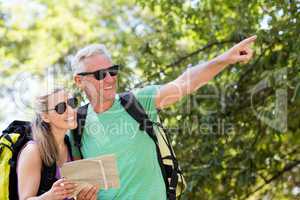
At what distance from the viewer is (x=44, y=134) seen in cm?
343

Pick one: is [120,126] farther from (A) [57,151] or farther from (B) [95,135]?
(A) [57,151]

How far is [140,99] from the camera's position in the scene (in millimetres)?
3566

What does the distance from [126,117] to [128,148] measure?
0.18 meters

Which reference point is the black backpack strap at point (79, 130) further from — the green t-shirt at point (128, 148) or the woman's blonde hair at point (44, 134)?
the woman's blonde hair at point (44, 134)

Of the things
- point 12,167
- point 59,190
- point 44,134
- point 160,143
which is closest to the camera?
point 59,190

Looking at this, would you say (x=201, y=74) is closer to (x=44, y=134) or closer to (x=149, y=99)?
(x=149, y=99)

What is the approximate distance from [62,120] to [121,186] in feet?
1.59

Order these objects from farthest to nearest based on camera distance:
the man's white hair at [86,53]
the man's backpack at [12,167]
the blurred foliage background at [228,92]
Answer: the blurred foliage background at [228,92], the man's white hair at [86,53], the man's backpack at [12,167]

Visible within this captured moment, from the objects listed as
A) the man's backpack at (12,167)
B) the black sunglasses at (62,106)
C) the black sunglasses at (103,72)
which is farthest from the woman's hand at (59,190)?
the black sunglasses at (103,72)

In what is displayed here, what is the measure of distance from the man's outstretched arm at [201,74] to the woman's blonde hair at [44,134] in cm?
58

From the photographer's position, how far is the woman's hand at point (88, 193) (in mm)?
3238

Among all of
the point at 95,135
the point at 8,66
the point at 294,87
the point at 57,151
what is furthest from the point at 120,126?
the point at 8,66

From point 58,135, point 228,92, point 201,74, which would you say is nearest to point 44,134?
point 58,135

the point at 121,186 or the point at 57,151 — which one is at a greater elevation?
the point at 57,151
